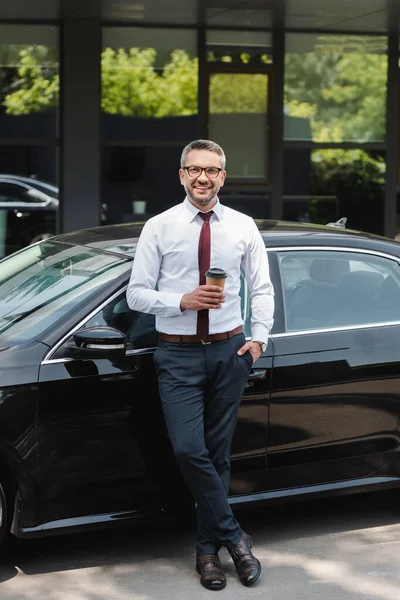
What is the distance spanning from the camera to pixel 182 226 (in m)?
4.75

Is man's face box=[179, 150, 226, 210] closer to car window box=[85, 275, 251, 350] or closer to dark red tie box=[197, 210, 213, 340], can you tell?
dark red tie box=[197, 210, 213, 340]

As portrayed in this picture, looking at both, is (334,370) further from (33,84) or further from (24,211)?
(33,84)

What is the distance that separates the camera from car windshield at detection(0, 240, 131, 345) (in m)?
4.94

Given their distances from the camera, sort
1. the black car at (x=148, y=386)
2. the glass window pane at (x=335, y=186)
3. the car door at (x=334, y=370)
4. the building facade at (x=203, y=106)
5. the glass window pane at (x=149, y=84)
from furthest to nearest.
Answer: the glass window pane at (x=335, y=186) < the glass window pane at (x=149, y=84) < the building facade at (x=203, y=106) < the car door at (x=334, y=370) < the black car at (x=148, y=386)

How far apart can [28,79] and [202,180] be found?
8.32 m

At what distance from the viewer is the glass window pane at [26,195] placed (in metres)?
12.6

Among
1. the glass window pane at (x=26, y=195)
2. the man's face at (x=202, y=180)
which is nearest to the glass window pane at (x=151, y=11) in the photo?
the glass window pane at (x=26, y=195)

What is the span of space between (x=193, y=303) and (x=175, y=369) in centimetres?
33

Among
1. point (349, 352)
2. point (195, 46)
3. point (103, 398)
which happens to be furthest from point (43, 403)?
point (195, 46)

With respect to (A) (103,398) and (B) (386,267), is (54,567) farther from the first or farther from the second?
(B) (386,267)

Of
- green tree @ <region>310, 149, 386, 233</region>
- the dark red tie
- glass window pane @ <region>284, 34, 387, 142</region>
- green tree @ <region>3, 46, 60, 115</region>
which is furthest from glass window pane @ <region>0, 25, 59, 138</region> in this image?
the dark red tie

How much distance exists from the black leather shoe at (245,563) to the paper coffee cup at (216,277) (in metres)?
1.21

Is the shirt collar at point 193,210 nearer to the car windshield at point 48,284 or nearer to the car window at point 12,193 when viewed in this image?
the car windshield at point 48,284

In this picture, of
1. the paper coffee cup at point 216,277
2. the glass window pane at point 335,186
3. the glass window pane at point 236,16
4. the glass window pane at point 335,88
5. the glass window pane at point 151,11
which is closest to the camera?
the paper coffee cup at point 216,277
